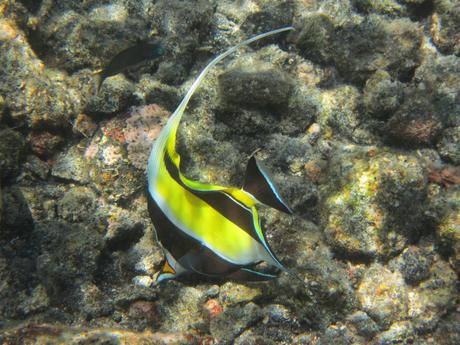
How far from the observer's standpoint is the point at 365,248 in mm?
2762

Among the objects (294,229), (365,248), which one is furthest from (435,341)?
(294,229)

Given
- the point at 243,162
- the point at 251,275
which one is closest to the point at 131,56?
the point at 243,162

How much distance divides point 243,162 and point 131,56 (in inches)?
55.7

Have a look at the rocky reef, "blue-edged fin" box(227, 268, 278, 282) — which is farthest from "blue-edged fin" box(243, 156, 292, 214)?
the rocky reef

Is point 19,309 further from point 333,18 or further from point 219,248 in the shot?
point 333,18

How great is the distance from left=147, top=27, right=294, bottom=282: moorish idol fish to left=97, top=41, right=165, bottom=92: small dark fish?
1.85 meters

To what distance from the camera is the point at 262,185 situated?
148cm

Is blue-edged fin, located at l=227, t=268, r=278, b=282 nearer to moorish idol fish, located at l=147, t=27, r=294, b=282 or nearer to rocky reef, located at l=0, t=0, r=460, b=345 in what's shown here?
moorish idol fish, located at l=147, t=27, r=294, b=282

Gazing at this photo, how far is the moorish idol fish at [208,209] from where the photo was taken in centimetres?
150

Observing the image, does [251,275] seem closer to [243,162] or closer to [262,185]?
[262,185]

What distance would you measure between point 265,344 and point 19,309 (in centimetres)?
180

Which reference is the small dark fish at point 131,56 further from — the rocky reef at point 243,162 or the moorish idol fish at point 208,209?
the moorish idol fish at point 208,209

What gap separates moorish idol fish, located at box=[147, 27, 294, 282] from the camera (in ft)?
4.91

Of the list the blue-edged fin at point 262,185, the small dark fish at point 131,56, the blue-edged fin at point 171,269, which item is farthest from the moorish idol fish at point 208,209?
the small dark fish at point 131,56
